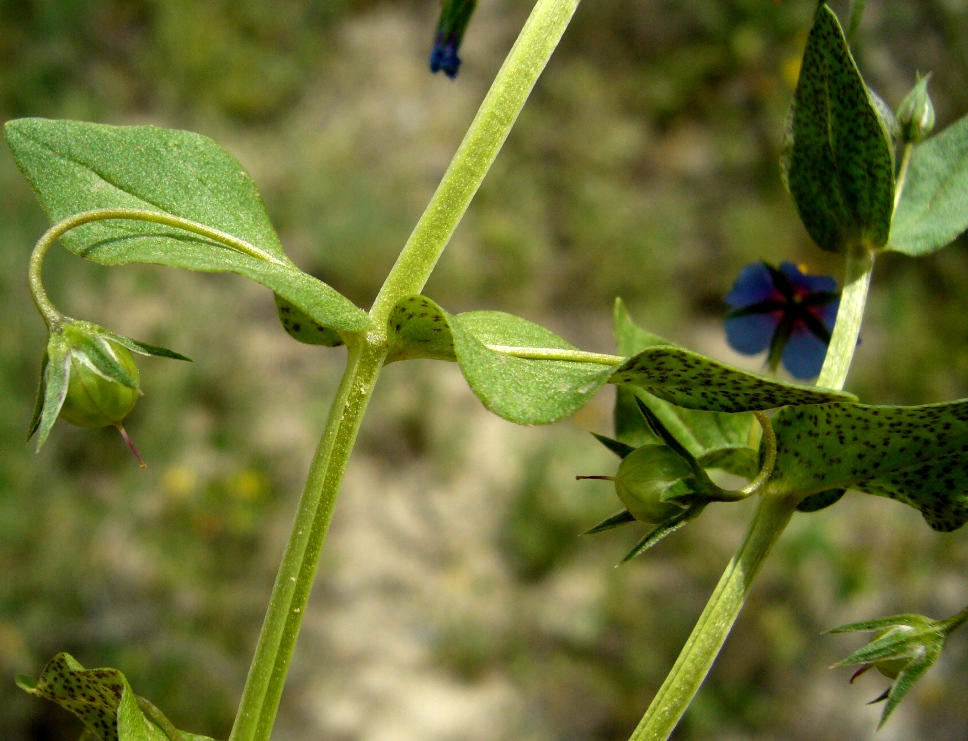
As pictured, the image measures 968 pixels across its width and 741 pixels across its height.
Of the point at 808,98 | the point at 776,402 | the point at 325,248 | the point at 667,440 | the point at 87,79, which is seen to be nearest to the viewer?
the point at 776,402

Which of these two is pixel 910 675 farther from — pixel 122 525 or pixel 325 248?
pixel 325 248

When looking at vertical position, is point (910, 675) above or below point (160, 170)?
below

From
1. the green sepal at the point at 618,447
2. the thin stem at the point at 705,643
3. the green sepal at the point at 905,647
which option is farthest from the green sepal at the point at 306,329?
the green sepal at the point at 905,647

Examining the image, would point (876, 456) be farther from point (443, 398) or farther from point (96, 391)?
point (443, 398)

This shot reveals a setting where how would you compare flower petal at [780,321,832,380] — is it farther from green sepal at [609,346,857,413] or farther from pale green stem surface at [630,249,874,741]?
green sepal at [609,346,857,413]

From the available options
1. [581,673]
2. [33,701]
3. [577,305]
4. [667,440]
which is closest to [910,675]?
[667,440]

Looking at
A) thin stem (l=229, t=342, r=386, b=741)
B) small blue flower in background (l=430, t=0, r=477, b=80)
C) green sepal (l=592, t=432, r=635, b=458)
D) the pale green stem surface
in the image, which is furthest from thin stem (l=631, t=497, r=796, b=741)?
small blue flower in background (l=430, t=0, r=477, b=80)

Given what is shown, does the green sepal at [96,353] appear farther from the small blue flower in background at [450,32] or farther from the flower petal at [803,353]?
the flower petal at [803,353]
